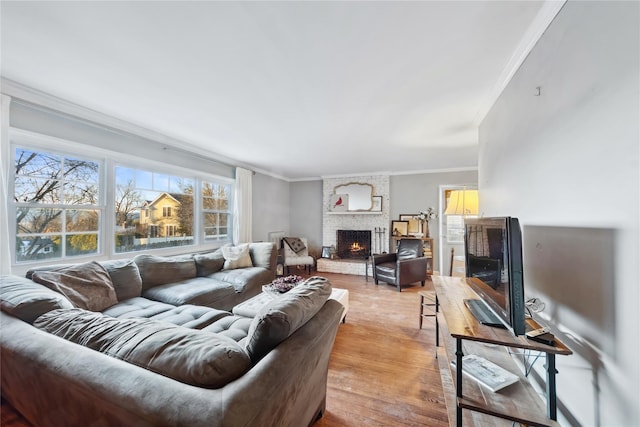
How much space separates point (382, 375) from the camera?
1878 millimetres

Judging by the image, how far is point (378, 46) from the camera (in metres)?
1.54

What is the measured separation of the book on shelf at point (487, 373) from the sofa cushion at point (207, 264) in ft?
9.81

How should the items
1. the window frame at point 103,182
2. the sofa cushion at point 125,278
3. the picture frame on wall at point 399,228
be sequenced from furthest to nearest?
1. the picture frame on wall at point 399,228
2. the sofa cushion at point 125,278
3. the window frame at point 103,182

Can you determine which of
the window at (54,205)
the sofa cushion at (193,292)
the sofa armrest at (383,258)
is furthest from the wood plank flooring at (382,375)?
the window at (54,205)

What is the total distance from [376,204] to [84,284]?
5.10 metres

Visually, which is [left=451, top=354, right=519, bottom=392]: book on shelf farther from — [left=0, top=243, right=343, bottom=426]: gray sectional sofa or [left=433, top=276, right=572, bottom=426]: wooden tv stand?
[left=0, top=243, right=343, bottom=426]: gray sectional sofa

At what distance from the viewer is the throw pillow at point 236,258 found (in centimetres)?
349

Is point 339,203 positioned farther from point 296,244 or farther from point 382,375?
point 382,375

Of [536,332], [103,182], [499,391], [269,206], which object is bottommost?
[499,391]

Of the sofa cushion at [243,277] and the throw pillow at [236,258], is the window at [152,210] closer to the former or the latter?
the throw pillow at [236,258]

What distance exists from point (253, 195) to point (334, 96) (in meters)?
3.46

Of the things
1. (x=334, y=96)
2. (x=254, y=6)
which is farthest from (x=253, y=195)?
(x=254, y=6)

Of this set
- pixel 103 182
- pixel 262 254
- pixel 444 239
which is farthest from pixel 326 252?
pixel 103 182

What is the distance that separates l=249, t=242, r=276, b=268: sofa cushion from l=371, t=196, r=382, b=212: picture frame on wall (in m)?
2.88
